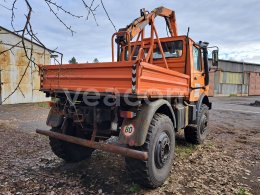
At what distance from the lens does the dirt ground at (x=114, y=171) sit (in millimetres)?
3746

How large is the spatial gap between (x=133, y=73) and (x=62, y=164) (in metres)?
2.44

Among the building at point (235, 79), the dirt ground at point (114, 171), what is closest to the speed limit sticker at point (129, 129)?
the dirt ground at point (114, 171)

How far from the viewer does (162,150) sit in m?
3.91

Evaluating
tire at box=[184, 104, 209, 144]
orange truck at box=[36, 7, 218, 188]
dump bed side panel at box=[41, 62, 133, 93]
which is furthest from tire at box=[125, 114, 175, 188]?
tire at box=[184, 104, 209, 144]

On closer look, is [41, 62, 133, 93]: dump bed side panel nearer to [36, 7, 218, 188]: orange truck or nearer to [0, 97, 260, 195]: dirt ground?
[36, 7, 218, 188]: orange truck

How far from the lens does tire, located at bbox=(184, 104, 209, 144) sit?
6066 mm

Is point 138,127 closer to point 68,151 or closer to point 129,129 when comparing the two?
point 129,129

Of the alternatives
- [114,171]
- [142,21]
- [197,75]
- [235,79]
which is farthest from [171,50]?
[235,79]

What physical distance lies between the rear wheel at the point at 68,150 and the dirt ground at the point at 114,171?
13 centimetres

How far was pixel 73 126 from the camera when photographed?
4.63 metres

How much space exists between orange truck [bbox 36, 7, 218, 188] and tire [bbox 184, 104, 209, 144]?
0.82 metres

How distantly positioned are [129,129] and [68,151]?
165 centimetres

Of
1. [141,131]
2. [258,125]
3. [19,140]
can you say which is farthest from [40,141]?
[258,125]

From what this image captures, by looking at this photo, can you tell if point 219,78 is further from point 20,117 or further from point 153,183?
point 153,183
